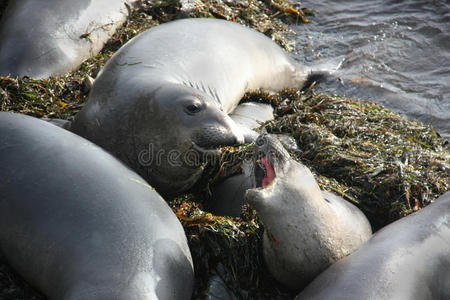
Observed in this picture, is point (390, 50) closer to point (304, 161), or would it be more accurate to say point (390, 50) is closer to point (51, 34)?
point (304, 161)

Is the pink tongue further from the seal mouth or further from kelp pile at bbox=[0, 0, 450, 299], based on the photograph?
kelp pile at bbox=[0, 0, 450, 299]

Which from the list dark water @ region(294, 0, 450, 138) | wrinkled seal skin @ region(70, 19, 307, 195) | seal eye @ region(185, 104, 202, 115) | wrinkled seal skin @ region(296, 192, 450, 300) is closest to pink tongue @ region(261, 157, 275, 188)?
wrinkled seal skin @ region(70, 19, 307, 195)

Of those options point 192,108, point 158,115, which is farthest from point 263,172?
point 158,115

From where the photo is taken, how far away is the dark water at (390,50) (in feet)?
21.4

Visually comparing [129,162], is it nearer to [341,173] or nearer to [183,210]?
[183,210]

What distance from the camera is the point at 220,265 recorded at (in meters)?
3.49

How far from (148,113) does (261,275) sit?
57.4 inches

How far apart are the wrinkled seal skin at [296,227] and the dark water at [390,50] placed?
281 cm

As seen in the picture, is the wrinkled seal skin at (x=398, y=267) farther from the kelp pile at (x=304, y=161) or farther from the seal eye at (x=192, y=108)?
the seal eye at (x=192, y=108)

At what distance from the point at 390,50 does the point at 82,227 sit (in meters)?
5.66

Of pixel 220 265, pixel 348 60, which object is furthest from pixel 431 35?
pixel 220 265

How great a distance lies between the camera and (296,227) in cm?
339

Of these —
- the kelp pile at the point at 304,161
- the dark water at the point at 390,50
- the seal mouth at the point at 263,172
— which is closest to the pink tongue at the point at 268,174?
the seal mouth at the point at 263,172

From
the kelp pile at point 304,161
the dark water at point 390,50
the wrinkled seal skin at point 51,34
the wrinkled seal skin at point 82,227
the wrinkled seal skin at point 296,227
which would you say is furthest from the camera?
the dark water at point 390,50
